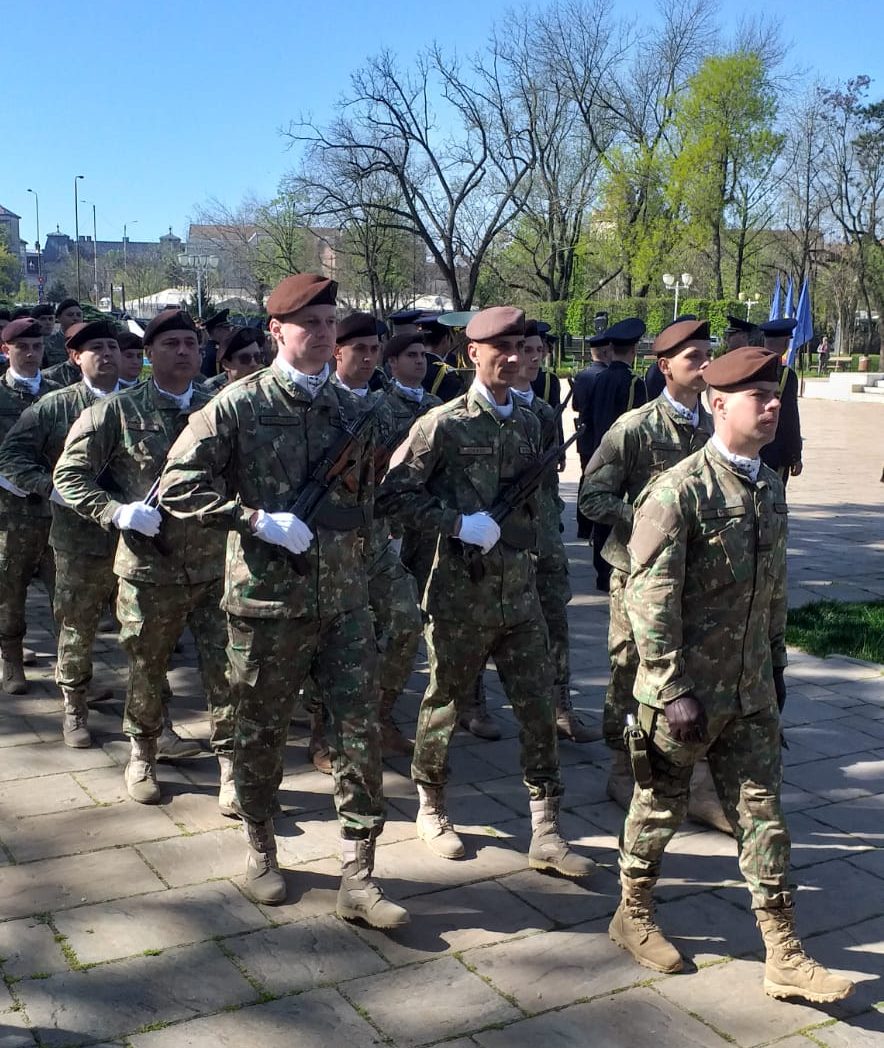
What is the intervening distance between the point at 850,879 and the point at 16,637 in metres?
4.90

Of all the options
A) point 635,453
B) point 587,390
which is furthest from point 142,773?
point 587,390

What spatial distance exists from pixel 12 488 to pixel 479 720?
2880mm

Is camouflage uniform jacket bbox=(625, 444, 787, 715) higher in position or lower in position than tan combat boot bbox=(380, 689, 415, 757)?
higher

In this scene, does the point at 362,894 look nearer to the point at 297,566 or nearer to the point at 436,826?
the point at 436,826

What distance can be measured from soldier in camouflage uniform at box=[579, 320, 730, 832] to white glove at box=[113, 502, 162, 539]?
189 cm

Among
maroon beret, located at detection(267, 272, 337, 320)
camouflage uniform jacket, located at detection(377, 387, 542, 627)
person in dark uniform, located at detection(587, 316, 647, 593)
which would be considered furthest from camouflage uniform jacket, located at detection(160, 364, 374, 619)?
person in dark uniform, located at detection(587, 316, 647, 593)

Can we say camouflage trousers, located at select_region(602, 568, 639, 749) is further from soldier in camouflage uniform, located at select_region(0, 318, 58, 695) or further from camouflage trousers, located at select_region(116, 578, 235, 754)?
soldier in camouflage uniform, located at select_region(0, 318, 58, 695)

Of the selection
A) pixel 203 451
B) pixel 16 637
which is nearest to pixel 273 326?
pixel 203 451

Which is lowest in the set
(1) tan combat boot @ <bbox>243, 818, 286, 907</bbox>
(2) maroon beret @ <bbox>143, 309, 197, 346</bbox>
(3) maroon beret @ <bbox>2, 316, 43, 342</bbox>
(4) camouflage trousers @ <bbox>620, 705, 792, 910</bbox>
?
(1) tan combat boot @ <bbox>243, 818, 286, 907</bbox>

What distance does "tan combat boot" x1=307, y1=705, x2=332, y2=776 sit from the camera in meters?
5.63

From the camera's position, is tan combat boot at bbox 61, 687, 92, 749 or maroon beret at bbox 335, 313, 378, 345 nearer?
maroon beret at bbox 335, 313, 378, 345

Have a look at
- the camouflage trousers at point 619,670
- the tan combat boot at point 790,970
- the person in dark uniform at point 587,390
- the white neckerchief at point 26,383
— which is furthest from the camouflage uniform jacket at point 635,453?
the person in dark uniform at point 587,390

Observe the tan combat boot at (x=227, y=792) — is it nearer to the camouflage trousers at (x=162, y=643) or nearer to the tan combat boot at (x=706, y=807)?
the camouflage trousers at (x=162, y=643)

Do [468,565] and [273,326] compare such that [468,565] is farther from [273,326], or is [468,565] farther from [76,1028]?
[76,1028]
